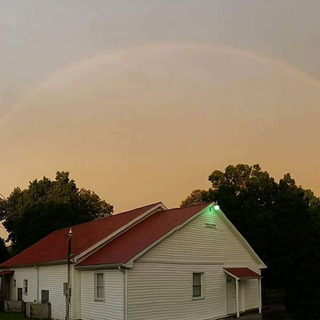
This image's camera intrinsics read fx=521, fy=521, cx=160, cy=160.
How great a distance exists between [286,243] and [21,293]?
735 inches

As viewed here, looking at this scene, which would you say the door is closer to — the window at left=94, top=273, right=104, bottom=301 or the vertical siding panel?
the window at left=94, top=273, right=104, bottom=301

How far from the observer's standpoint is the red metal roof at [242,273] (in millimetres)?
29062

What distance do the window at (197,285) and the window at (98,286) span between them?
508 centimetres

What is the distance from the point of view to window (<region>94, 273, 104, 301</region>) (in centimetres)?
2577

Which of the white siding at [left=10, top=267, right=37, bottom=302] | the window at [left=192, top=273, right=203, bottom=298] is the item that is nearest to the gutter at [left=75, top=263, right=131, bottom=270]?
the window at [left=192, top=273, right=203, bottom=298]

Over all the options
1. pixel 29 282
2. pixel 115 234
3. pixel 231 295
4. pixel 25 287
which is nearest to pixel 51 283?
pixel 29 282

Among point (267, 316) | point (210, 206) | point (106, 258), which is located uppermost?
point (210, 206)

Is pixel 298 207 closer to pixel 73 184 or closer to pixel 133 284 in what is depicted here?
pixel 133 284

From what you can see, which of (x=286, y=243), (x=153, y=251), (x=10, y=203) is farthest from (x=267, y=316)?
(x=10, y=203)

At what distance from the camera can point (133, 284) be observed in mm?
24328

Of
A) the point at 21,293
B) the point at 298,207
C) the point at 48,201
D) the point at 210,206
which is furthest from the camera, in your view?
the point at 48,201

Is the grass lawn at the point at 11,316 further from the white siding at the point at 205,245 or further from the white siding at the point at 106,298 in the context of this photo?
the white siding at the point at 205,245

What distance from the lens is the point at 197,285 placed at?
2809 cm

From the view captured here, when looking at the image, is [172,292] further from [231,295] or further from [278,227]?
[278,227]
